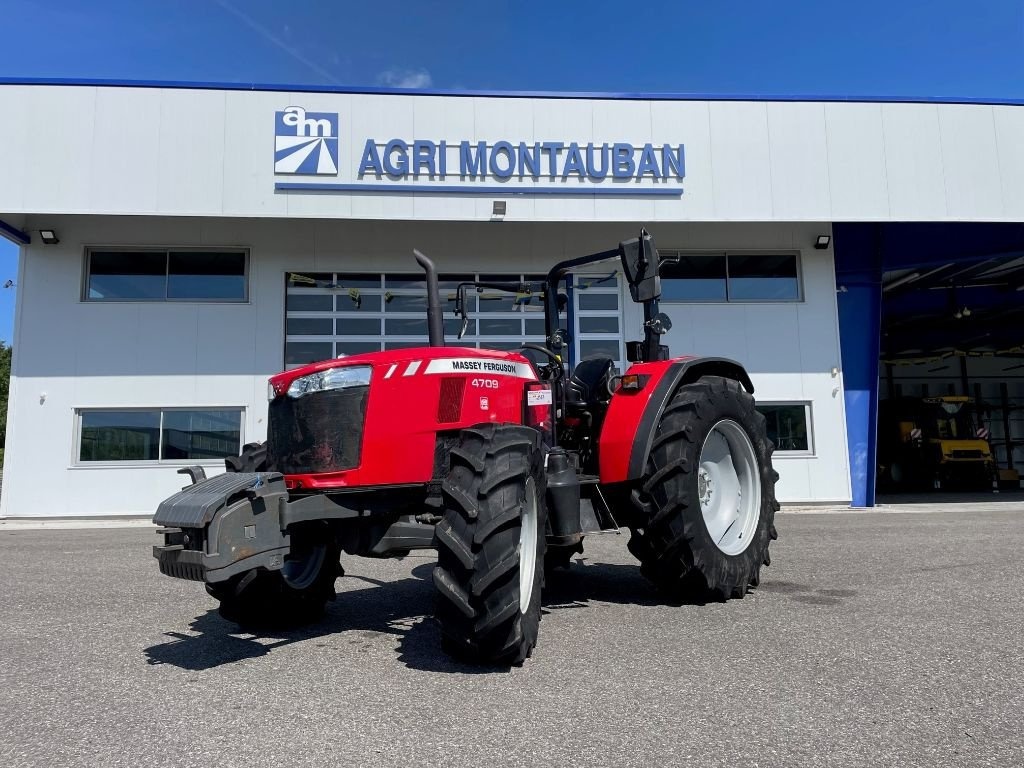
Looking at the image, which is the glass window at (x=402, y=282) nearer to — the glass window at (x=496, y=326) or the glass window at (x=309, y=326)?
the glass window at (x=309, y=326)

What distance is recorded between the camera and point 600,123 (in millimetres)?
12438

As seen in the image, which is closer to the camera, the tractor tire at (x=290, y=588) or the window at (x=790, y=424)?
the tractor tire at (x=290, y=588)

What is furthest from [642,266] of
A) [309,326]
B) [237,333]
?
[237,333]

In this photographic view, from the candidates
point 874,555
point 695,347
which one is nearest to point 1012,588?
point 874,555

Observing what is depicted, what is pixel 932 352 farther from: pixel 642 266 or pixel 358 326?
pixel 642 266

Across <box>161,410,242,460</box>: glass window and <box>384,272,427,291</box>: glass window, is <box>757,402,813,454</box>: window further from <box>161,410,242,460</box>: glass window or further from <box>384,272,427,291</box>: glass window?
<box>161,410,242,460</box>: glass window

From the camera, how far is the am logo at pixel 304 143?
465 inches

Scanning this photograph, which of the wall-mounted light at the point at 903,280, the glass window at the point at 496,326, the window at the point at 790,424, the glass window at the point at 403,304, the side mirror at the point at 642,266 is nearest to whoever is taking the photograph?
the side mirror at the point at 642,266

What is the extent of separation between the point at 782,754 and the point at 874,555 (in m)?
5.19

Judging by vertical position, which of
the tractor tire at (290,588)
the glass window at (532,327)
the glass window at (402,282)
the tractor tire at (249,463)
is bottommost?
the tractor tire at (290,588)

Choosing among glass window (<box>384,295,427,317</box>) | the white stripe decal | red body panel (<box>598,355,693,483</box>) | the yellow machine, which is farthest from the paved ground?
the yellow machine

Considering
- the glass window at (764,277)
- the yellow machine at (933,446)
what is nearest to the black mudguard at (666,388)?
the glass window at (764,277)

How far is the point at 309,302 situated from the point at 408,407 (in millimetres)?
9651

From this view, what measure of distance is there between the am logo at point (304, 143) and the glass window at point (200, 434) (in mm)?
4336
